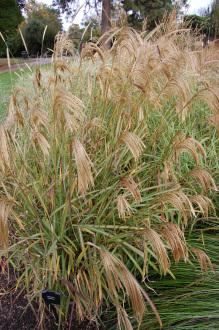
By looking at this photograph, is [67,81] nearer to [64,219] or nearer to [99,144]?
[99,144]

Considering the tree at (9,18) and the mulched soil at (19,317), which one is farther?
the tree at (9,18)

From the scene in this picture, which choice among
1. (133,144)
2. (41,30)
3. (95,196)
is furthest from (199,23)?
(133,144)

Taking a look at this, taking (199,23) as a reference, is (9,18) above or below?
above

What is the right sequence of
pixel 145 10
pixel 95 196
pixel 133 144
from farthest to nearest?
pixel 145 10, pixel 95 196, pixel 133 144

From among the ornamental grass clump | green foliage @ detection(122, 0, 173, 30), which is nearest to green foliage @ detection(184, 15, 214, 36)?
the ornamental grass clump

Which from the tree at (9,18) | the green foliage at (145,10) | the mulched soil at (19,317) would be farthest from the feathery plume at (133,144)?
the green foliage at (145,10)

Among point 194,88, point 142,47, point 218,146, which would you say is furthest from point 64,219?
point 194,88

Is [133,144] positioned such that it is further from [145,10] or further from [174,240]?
[145,10]

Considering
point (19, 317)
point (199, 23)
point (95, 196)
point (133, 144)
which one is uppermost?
point (199, 23)

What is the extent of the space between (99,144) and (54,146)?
33cm

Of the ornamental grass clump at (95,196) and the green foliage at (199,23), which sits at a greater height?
the green foliage at (199,23)

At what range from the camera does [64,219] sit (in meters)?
1.90

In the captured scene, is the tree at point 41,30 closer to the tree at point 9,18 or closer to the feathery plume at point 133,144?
the feathery plume at point 133,144

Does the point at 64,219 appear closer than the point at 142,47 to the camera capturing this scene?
Yes
